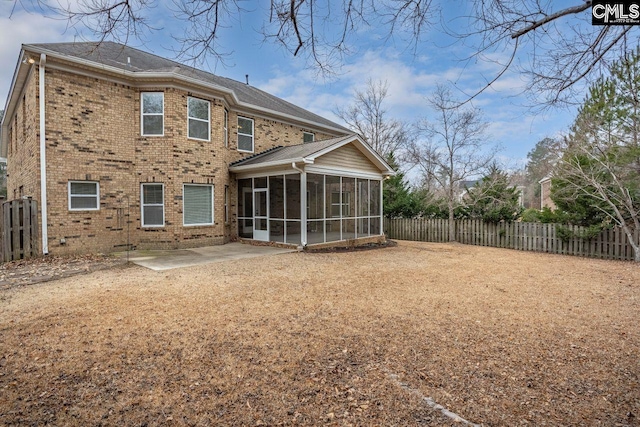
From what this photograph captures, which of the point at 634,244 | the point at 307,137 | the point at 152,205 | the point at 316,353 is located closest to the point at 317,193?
the point at 307,137

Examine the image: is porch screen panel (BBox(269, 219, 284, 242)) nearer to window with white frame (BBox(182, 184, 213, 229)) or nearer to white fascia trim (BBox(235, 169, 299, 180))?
white fascia trim (BBox(235, 169, 299, 180))

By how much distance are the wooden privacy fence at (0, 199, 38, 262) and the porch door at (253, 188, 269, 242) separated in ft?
21.5

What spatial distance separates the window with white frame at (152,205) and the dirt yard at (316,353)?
179 inches

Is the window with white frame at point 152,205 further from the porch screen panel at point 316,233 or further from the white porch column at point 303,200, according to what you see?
the porch screen panel at point 316,233

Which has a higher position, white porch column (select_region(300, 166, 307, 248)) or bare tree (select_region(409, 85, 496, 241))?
bare tree (select_region(409, 85, 496, 241))

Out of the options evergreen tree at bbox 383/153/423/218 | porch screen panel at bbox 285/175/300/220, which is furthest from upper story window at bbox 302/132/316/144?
evergreen tree at bbox 383/153/423/218

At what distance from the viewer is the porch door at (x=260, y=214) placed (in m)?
12.5

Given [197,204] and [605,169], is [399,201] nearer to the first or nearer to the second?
[605,169]

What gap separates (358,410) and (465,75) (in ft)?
11.2

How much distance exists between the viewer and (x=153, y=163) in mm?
11016

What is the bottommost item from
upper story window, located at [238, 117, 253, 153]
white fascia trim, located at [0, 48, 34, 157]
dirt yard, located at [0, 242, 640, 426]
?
dirt yard, located at [0, 242, 640, 426]
